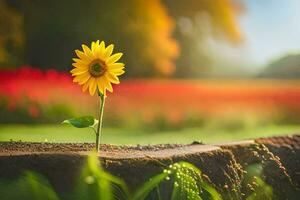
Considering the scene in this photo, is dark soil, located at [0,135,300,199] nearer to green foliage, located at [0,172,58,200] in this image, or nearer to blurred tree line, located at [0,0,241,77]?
green foliage, located at [0,172,58,200]

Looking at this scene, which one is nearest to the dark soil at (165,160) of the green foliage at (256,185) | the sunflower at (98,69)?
the green foliage at (256,185)

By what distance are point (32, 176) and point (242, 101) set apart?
3.59 metres

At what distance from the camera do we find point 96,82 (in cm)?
289

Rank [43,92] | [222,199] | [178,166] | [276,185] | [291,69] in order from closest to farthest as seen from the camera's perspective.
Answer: [178,166] → [222,199] → [276,185] → [43,92] → [291,69]

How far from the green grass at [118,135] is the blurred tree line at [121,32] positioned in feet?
2.00

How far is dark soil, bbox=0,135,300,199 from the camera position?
8.68ft

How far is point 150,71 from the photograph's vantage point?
5.77 metres

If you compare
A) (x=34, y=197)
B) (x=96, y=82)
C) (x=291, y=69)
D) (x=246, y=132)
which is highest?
(x=291, y=69)

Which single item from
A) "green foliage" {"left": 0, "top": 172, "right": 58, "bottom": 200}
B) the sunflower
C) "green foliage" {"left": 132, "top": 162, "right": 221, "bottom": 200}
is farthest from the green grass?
"green foliage" {"left": 0, "top": 172, "right": 58, "bottom": 200}

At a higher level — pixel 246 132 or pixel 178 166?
pixel 246 132

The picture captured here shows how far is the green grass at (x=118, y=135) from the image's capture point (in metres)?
4.73

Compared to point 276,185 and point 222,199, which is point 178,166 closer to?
point 222,199

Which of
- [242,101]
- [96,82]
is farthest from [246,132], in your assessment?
[96,82]

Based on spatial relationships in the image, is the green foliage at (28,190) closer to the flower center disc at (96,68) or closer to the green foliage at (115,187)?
the green foliage at (115,187)
